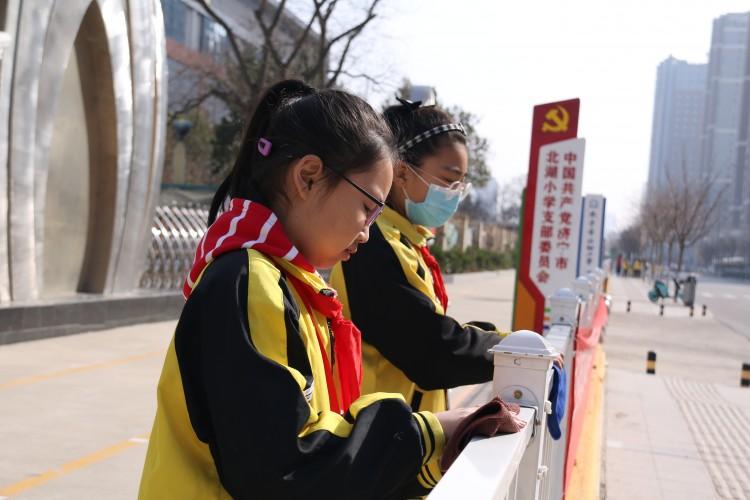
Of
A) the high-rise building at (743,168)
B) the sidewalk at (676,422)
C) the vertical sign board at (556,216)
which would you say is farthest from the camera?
the high-rise building at (743,168)

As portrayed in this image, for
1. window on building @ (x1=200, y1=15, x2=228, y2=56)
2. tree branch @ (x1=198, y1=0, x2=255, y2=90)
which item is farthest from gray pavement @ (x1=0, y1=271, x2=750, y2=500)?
window on building @ (x1=200, y1=15, x2=228, y2=56)

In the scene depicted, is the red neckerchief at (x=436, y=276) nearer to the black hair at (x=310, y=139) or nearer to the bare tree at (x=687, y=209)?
the black hair at (x=310, y=139)

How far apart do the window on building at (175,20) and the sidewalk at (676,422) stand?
106ft

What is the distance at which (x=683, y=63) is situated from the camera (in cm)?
18112

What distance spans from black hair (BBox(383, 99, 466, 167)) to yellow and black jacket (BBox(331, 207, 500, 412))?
41 centimetres

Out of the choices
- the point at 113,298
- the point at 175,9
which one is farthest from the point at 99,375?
the point at 175,9

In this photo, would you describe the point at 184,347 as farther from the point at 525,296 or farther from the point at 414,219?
the point at 525,296

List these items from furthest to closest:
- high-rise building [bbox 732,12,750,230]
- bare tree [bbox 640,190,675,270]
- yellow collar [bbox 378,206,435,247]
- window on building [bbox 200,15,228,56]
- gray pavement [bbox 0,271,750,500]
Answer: high-rise building [bbox 732,12,750,230]
window on building [bbox 200,15,228,56]
bare tree [bbox 640,190,675,270]
gray pavement [bbox 0,271,750,500]
yellow collar [bbox 378,206,435,247]

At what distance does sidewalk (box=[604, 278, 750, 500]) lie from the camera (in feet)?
18.1

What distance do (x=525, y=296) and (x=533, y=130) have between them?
1.60 m

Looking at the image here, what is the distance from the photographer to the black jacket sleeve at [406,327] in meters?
2.21

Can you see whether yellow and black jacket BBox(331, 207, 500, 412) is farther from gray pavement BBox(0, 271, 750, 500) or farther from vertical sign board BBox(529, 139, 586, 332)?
vertical sign board BBox(529, 139, 586, 332)

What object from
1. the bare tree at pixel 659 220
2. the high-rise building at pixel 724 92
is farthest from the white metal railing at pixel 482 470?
the high-rise building at pixel 724 92

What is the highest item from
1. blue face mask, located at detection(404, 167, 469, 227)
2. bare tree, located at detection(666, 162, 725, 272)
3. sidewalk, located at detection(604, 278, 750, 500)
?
bare tree, located at detection(666, 162, 725, 272)
